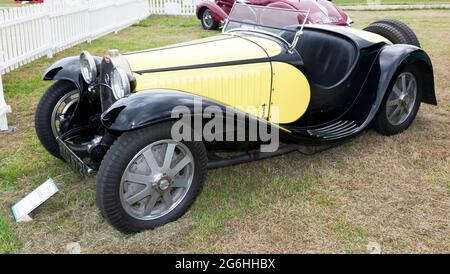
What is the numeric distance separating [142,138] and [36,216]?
1.17 meters

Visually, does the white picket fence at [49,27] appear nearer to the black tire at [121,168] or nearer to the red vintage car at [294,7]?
the red vintage car at [294,7]

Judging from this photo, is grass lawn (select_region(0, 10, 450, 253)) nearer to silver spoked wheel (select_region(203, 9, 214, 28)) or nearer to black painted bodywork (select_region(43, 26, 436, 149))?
black painted bodywork (select_region(43, 26, 436, 149))

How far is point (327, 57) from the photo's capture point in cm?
435

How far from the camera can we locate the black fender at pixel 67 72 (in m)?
3.82

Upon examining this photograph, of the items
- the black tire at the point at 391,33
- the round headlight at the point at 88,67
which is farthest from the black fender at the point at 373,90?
the round headlight at the point at 88,67

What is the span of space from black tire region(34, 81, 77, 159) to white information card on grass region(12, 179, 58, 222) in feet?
2.45

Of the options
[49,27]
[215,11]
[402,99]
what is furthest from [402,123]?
[215,11]

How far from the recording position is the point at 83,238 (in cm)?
310

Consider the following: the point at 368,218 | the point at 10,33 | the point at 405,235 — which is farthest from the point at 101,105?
the point at 10,33

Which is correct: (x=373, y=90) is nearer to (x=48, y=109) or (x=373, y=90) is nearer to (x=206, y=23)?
(x=48, y=109)

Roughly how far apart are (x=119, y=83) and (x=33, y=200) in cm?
108
